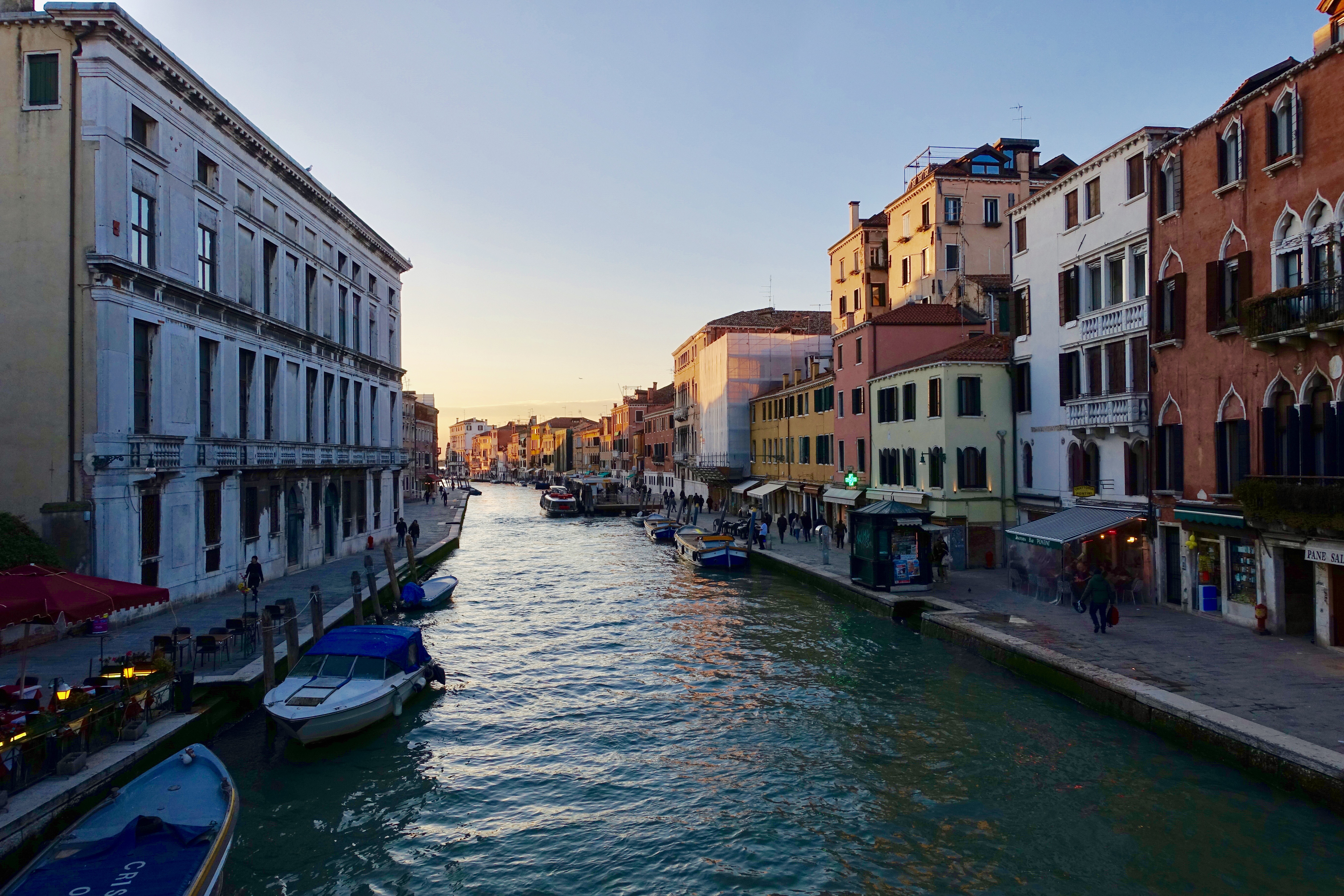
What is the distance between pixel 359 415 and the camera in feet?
130

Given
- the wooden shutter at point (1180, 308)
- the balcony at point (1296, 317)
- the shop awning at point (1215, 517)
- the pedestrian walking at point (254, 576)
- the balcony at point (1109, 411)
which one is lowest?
the pedestrian walking at point (254, 576)

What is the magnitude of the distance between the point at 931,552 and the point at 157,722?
69.1 feet

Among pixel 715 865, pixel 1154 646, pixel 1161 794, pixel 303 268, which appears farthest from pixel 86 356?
pixel 1154 646

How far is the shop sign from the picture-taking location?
1516cm

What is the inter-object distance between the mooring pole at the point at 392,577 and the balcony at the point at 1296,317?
23658mm

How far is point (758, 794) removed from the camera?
41.7 feet

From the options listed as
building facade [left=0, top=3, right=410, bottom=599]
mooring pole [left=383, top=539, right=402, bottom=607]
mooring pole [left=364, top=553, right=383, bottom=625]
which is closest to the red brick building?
mooring pole [left=364, top=553, right=383, bottom=625]

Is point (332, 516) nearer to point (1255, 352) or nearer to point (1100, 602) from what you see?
point (1100, 602)

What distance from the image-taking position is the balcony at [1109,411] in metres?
21.5

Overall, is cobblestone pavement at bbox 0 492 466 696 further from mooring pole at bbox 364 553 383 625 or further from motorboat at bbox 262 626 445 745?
motorboat at bbox 262 626 445 745

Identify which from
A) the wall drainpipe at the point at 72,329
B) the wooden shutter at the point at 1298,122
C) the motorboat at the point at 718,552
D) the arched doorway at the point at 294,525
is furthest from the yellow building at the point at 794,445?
the wall drainpipe at the point at 72,329

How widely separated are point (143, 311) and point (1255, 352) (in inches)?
969

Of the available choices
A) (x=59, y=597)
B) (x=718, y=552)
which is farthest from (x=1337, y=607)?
(x=718, y=552)

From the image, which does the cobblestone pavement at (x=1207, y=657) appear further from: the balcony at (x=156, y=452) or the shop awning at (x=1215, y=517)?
the balcony at (x=156, y=452)
